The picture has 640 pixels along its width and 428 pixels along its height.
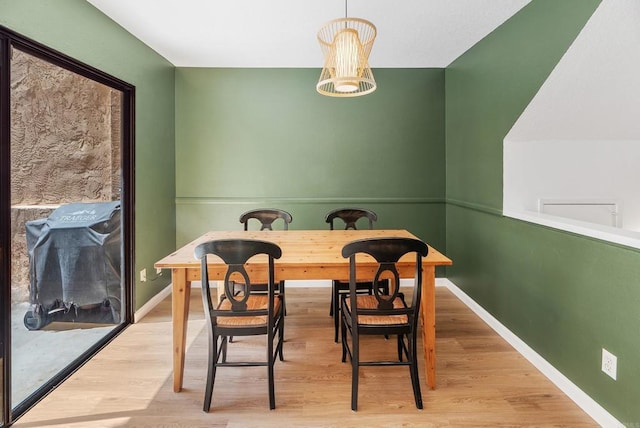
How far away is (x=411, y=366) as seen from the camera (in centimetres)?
194

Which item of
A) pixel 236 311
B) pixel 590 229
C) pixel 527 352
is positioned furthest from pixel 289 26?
pixel 527 352

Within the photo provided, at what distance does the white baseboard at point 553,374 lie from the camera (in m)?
1.80

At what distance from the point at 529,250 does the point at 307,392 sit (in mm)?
1681

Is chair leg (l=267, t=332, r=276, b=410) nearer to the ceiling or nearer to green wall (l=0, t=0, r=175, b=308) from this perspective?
green wall (l=0, t=0, r=175, b=308)

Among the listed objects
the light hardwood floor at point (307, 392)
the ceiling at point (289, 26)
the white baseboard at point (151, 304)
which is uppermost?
the ceiling at point (289, 26)

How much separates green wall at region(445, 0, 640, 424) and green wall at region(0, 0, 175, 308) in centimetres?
290

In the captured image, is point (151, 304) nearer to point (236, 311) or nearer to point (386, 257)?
point (236, 311)

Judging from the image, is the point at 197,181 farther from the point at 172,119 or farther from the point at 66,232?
the point at 66,232

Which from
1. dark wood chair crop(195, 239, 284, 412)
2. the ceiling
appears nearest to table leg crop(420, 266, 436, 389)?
dark wood chair crop(195, 239, 284, 412)

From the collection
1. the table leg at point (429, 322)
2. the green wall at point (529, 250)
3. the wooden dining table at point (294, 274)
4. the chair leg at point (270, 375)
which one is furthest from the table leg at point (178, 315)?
the green wall at point (529, 250)

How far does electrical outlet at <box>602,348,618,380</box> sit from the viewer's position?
172 centimetres

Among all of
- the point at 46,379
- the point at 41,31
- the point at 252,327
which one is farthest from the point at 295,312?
the point at 41,31

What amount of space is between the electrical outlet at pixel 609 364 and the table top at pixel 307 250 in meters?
0.82

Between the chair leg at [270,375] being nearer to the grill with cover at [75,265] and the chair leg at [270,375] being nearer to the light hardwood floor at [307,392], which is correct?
the light hardwood floor at [307,392]
